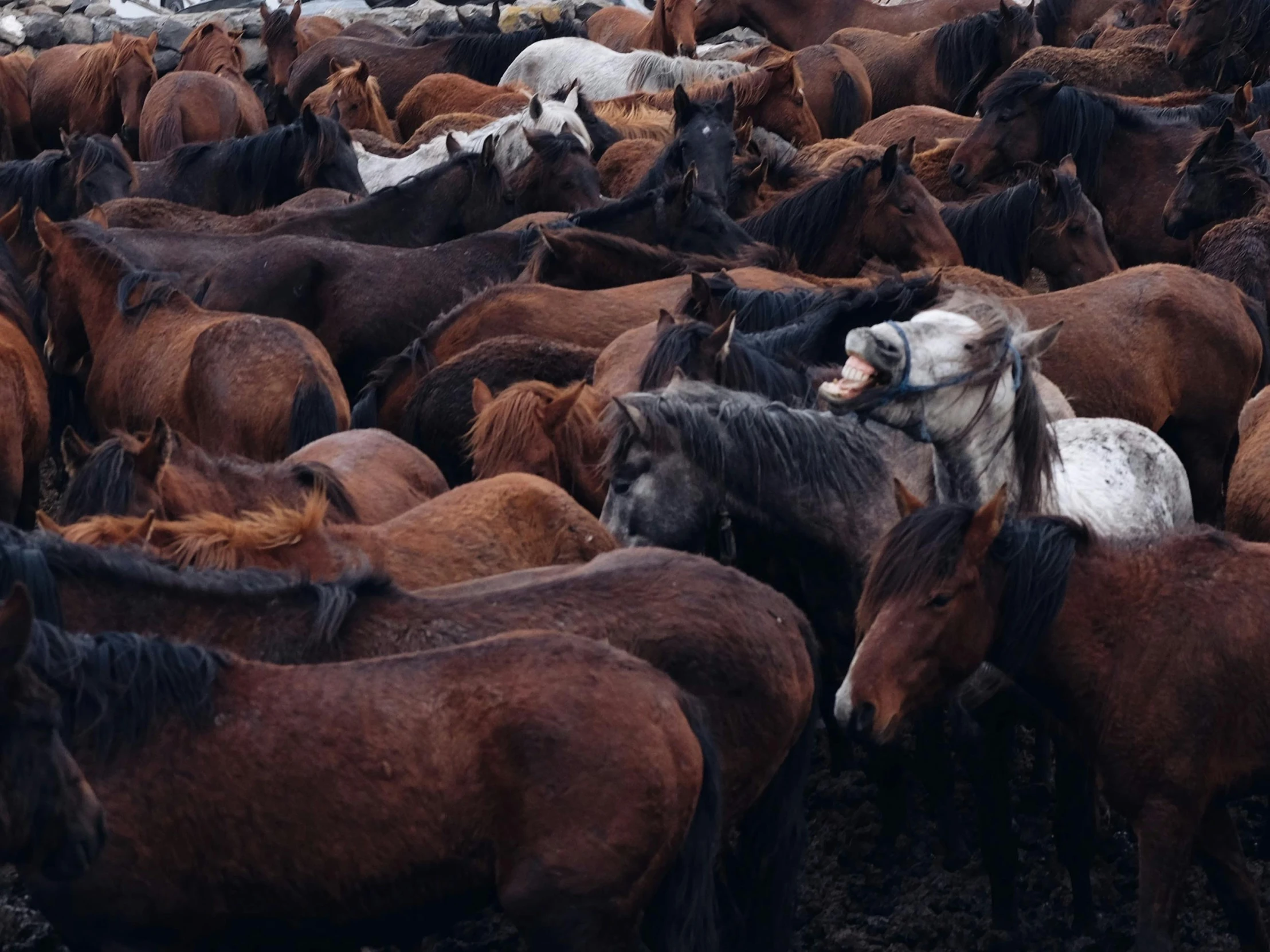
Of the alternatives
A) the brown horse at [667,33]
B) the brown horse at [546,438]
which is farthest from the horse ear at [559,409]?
the brown horse at [667,33]

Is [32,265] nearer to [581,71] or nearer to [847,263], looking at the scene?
[847,263]

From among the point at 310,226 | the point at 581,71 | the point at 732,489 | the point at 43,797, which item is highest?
the point at 43,797

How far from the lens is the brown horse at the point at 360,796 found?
3004mm

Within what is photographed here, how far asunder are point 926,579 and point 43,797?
1984 millimetres

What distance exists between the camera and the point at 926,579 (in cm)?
380

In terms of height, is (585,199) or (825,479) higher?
(825,479)

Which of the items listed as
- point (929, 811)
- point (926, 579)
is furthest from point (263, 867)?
point (929, 811)

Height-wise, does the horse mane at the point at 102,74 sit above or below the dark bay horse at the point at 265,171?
below

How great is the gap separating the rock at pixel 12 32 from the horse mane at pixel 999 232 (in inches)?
498

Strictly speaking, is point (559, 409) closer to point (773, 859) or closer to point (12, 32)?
point (773, 859)

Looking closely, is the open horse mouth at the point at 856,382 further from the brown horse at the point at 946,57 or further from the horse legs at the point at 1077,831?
the brown horse at the point at 946,57

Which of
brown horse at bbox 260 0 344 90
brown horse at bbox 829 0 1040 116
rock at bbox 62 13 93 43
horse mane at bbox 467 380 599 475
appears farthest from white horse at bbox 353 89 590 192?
rock at bbox 62 13 93 43

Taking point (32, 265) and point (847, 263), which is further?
point (32, 265)

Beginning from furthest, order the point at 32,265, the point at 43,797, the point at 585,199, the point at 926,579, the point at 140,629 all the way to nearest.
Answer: the point at 585,199 → the point at 32,265 → the point at 926,579 → the point at 140,629 → the point at 43,797
